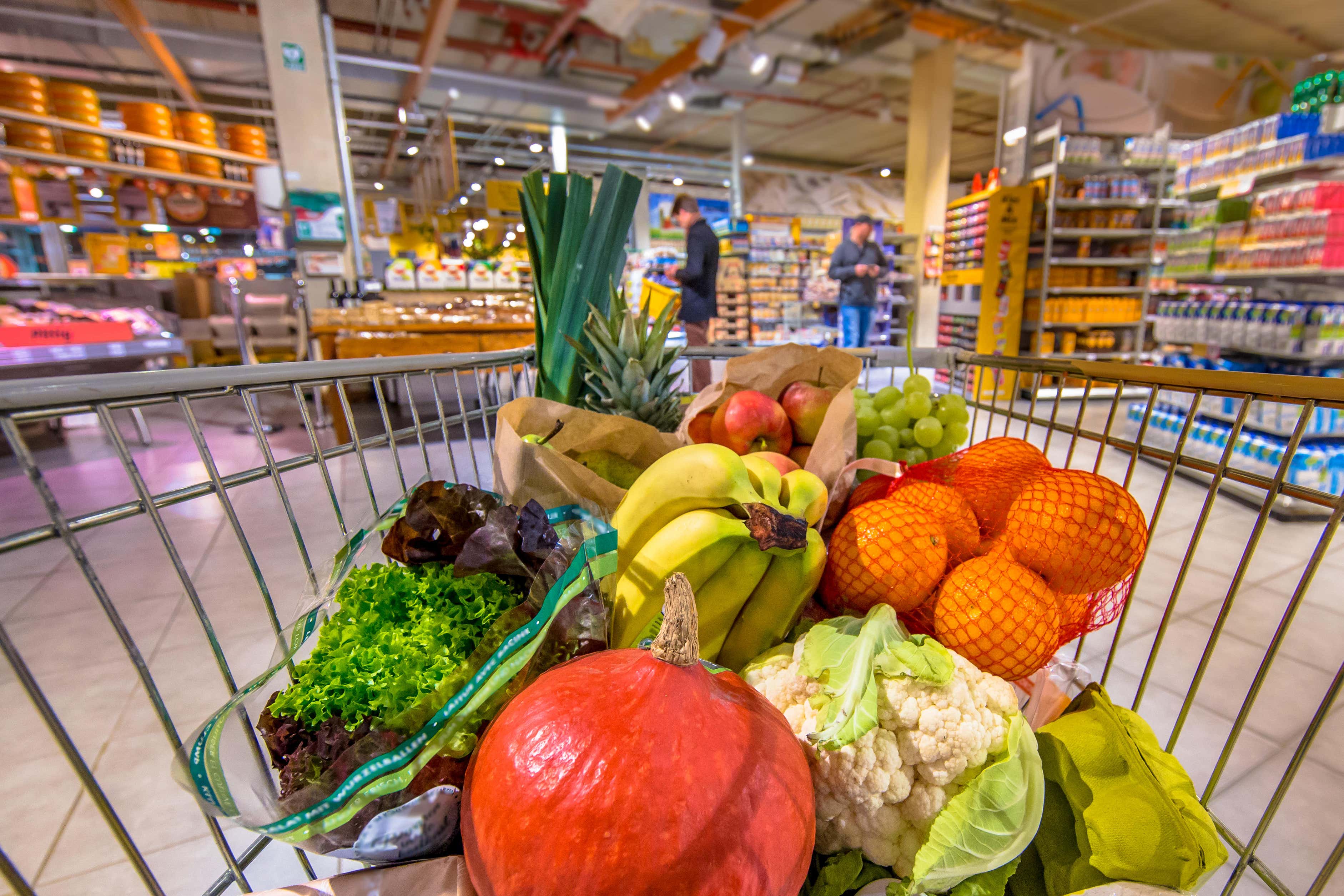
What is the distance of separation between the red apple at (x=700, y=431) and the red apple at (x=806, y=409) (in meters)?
0.17

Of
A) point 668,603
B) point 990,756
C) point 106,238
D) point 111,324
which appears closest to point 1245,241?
point 990,756

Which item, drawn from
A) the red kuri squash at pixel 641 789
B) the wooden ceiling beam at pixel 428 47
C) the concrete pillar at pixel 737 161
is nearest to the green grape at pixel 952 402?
the red kuri squash at pixel 641 789

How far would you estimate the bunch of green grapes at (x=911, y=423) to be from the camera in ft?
4.19

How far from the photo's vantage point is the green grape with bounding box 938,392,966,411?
4.32ft

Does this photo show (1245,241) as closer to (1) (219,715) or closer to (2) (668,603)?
(2) (668,603)

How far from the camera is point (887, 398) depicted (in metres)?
1.34

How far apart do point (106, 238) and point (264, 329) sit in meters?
4.77

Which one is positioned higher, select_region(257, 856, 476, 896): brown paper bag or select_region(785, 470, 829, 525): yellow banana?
select_region(785, 470, 829, 525): yellow banana

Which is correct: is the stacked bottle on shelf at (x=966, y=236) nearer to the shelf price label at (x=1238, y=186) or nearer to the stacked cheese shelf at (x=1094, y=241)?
the stacked cheese shelf at (x=1094, y=241)

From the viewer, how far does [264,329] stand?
6047mm

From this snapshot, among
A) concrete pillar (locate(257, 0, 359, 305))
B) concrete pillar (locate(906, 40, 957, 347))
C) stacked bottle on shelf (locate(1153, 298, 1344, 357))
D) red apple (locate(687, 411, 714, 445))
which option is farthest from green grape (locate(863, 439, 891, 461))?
concrete pillar (locate(906, 40, 957, 347))

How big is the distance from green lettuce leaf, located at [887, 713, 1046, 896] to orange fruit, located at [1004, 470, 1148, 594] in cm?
30

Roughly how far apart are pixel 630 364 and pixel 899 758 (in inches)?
35.2

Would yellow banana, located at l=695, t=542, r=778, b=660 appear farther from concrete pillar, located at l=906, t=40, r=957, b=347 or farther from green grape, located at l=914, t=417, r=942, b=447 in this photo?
concrete pillar, located at l=906, t=40, r=957, b=347
